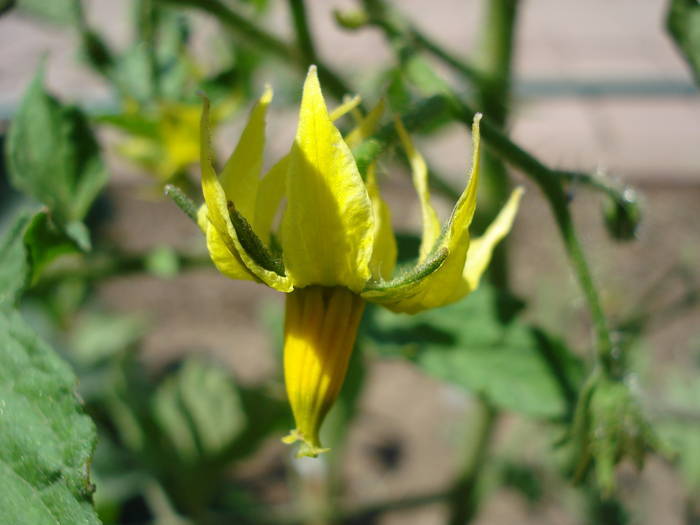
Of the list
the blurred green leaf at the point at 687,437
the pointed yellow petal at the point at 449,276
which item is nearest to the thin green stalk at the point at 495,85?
the pointed yellow petal at the point at 449,276

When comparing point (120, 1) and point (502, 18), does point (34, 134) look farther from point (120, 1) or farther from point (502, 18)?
point (120, 1)

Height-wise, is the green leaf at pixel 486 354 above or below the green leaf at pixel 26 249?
below

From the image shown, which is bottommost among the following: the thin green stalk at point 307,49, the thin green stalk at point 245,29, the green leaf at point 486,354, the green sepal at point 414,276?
the green leaf at point 486,354

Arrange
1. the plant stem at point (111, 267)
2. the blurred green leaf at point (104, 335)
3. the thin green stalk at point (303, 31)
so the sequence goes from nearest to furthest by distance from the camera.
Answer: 1. the thin green stalk at point (303, 31)
2. the plant stem at point (111, 267)
3. the blurred green leaf at point (104, 335)

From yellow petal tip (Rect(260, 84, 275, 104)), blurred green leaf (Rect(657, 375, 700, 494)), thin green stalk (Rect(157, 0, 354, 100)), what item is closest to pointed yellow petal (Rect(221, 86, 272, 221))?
yellow petal tip (Rect(260, 84, 275, 104))

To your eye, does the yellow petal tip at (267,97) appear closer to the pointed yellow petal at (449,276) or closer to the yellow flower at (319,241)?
the yellow flower at (319,241)
